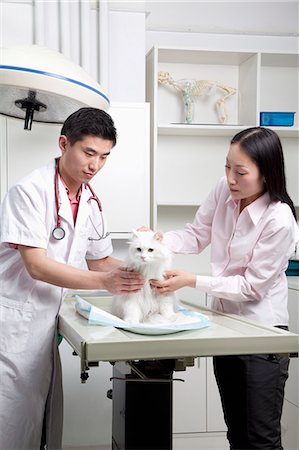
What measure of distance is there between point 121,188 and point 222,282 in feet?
4.41

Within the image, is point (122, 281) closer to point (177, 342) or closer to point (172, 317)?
point (172, 317)

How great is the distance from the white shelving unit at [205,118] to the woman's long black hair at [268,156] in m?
1.55

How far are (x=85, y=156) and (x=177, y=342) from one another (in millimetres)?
739

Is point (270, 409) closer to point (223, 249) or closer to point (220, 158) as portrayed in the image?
point (223, 249)

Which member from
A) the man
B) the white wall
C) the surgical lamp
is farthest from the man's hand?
the white wall

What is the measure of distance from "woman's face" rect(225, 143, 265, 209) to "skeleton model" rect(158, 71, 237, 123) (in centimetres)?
166

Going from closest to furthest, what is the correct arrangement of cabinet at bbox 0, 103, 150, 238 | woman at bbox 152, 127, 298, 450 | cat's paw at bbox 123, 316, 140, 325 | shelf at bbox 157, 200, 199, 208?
1. cat's paw at bbox 123, 316, 140, 325
2. woman at bbox 152, 127, 298, 450
3. cabinet at bbox 0, 103, 150, 238
4. shelf at bbox 157, 200, 199, 208

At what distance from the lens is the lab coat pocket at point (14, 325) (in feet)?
A: 6.19

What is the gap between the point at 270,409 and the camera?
182 cm

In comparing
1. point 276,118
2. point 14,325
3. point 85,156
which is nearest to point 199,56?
point 276,118

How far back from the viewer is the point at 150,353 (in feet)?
4.64

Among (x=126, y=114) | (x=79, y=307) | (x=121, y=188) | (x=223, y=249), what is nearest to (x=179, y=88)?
(x=126, y=114)

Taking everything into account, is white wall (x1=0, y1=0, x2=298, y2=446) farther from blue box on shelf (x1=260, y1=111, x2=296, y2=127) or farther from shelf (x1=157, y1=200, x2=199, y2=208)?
blue box on shelf (x1=260, y1=111, x2=296, y2=127)

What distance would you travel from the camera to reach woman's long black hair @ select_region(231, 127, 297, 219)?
6.22 feet
